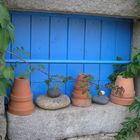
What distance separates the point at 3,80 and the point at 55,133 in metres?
0.79

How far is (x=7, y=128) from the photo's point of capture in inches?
88.3

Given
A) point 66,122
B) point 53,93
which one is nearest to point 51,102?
point 53,93

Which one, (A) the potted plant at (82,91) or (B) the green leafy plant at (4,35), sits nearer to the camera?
(B) the green leafy plant at (4,35)

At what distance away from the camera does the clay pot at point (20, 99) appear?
2.24 meters

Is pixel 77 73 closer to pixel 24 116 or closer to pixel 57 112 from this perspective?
pixel 57 112

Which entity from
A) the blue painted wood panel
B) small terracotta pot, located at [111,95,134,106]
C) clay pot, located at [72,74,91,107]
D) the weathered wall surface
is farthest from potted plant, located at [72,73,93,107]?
the weathered wall surface

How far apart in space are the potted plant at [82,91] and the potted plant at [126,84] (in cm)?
24

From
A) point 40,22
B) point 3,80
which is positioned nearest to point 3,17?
point 3,80

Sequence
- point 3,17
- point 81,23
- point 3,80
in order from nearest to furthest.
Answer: point 3,17 < point 3,80 < point 81,23

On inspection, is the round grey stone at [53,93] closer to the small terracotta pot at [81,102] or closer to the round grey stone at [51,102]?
the round grey stone at [51,102]

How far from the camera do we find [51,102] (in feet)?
7.63

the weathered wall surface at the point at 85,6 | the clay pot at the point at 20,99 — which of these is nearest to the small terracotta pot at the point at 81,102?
the clay pot at the point at 20,99

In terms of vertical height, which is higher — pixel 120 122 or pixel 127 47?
pixel 127 47

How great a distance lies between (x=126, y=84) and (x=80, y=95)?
0.42 meters
